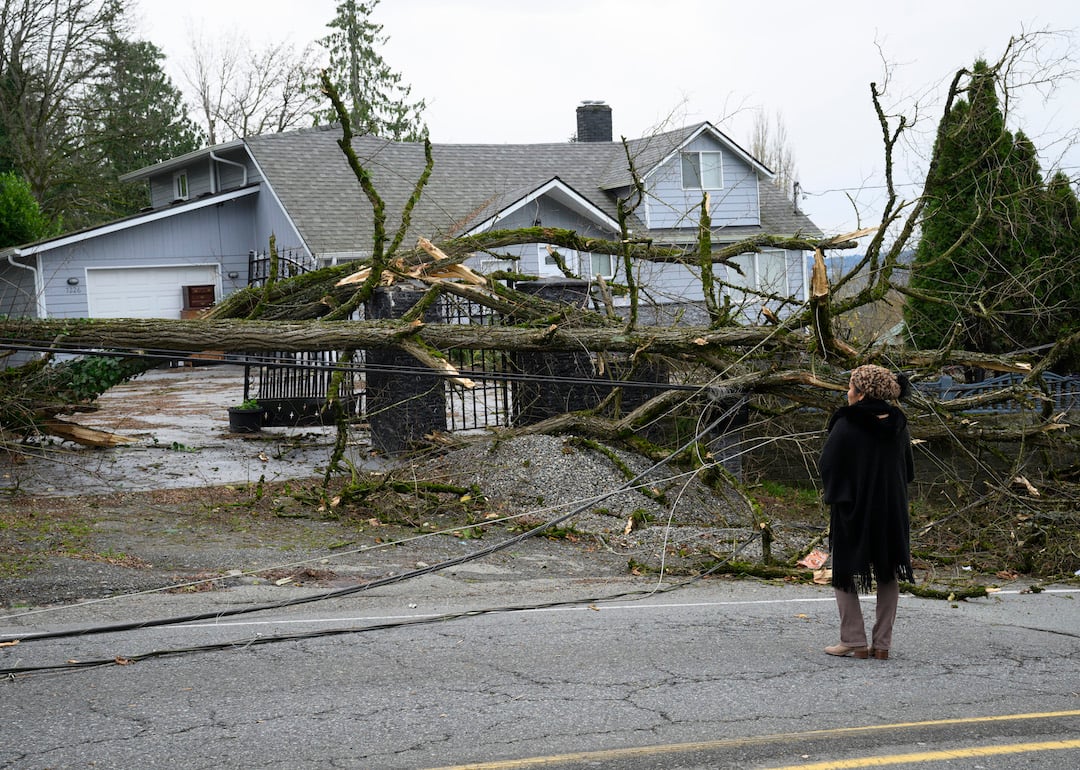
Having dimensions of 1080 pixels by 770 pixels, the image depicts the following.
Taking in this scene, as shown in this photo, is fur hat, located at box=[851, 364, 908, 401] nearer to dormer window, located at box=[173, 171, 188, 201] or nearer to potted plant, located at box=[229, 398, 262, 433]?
potted plant, located at box=[229, 398, 262, 433]

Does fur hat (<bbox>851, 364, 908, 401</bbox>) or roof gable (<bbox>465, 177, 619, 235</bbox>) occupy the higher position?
roof gable (<bbox>465, 177, 619, 235</bbox>)

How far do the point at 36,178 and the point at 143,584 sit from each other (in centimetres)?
3201

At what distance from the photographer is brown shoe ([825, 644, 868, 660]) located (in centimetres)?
607

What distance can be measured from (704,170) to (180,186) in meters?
15.3

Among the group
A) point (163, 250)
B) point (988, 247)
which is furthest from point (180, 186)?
point (988, 247)

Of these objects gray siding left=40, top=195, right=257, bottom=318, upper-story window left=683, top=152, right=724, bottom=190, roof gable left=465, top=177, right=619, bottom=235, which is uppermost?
upper-story window left=683, top=152, right=724, bottom=190

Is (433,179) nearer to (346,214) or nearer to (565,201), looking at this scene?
(346,214)

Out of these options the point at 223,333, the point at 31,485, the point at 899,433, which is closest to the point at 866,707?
the point at 899,433

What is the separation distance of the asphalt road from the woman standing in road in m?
0.37

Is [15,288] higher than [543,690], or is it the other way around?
[15,288]

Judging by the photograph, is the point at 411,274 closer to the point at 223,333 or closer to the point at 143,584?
the point at 223,333

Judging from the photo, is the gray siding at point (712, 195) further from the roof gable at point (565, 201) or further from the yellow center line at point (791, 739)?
the yellow center line at point (791, 739)

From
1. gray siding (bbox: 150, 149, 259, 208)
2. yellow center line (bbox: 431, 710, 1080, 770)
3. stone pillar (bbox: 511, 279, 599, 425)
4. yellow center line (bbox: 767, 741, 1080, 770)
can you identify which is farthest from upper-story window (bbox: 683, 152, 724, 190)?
yellow center line (bbox: 767, 741, 1080, 770)

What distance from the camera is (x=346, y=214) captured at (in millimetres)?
26281
